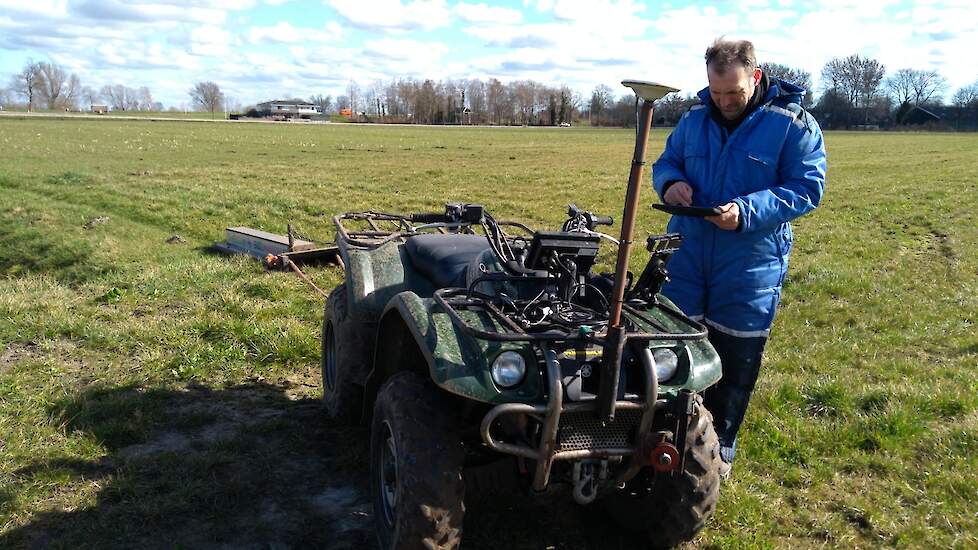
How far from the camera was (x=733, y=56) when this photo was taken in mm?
3689

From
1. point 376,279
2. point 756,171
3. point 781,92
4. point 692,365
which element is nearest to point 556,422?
point 692,365

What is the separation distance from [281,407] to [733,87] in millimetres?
3533

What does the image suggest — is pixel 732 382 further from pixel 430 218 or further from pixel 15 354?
pixel 15 354

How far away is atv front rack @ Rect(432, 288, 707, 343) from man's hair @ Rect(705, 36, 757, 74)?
1191 mm

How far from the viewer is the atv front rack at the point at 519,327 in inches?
117

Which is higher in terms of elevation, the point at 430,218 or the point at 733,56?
the point at 733,56

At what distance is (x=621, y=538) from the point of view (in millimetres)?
3752

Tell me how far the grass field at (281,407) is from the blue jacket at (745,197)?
3.46ft

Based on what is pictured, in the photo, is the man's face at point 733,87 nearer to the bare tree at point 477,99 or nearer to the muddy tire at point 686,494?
the muddy tire at point 686,494

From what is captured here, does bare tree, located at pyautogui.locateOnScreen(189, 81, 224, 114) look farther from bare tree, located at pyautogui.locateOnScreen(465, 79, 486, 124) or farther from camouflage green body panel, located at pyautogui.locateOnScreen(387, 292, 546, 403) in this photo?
camouflage green body panel, located at pyautogui.locateOnScreen(387, 292, 546, 403)

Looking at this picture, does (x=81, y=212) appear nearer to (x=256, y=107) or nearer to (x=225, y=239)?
(x=225, y=239)

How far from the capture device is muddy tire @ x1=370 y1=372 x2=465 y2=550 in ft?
9.76

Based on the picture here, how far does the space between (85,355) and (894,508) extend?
224 inches

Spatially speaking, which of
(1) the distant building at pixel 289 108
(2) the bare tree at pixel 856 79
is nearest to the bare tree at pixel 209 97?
(1) the distant building at pixel 289 108
